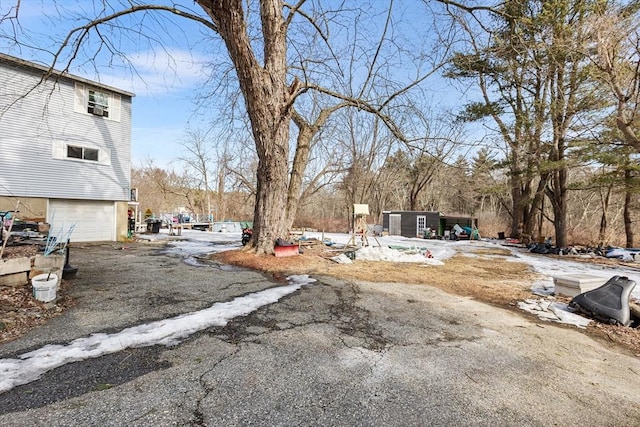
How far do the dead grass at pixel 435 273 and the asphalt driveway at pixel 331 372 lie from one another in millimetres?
1382

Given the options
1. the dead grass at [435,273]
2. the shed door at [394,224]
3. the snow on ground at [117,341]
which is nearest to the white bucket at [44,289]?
the snow on ground at [117,341]

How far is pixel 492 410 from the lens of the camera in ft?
6.89

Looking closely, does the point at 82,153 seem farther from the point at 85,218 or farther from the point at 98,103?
the point at 85,218

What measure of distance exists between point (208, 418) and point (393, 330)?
2.31 metres

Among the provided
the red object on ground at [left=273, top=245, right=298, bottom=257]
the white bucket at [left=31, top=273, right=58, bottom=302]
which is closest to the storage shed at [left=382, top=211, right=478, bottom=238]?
the red object on ground at [left=273, top=245, right=298, bottom=257]

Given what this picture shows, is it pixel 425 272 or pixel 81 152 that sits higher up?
pixel 81 152

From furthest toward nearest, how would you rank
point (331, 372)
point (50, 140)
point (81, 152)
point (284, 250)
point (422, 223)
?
1. point (422, 223)
2. point (81, 152)
3. point (50, 140)
4. point (284, 250)
5. point (331, 372)

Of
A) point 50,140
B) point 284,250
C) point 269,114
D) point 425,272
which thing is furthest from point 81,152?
point 425,272

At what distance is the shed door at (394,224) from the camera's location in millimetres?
23359

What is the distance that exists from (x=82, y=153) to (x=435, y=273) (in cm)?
1386

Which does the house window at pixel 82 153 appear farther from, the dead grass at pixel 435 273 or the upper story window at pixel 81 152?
the dead grass at pixel 435 273

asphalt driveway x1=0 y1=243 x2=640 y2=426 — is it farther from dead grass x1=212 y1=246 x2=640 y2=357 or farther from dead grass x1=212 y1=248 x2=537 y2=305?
dead grass x1=212 y1=248 x2=537 y2=305

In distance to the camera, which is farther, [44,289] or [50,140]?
[50,140]

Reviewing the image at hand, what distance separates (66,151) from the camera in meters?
11.9
